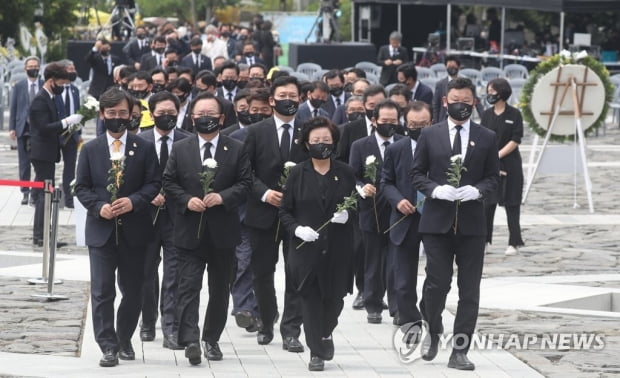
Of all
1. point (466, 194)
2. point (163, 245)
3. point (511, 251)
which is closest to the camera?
point (466, 194)

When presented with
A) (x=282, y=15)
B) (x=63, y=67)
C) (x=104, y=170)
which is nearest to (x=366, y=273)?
(x=104, y=170)

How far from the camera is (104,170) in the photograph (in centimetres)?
1067

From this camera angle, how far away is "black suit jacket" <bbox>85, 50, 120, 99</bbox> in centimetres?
2911

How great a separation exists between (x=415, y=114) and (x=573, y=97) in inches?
315

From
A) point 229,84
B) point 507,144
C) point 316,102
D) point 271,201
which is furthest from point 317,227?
point 229,84

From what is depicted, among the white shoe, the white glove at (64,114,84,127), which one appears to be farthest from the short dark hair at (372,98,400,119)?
the white glove at (64,114,84,127)

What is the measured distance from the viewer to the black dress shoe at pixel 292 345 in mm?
11242

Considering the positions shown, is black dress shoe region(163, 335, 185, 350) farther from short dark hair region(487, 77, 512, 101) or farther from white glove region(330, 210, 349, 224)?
short dark hair region(487, 77, 512, 101)

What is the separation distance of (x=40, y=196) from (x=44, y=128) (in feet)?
2.65

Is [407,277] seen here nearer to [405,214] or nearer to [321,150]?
[405,214]

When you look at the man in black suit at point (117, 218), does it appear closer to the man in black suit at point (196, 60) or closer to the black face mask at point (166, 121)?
the black face mask at point (166, 121)

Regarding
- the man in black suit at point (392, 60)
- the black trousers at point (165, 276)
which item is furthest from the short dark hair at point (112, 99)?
the man in black suit at point (392, 60)

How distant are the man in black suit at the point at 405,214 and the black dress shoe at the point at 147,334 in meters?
1.85

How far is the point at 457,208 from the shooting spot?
412 inches
